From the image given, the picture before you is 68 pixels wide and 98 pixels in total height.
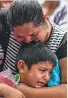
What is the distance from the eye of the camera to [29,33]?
3.63 feet

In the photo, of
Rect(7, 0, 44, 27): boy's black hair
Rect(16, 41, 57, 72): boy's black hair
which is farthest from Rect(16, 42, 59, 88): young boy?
Rect(7, 0, 44, 27): boy's black hair

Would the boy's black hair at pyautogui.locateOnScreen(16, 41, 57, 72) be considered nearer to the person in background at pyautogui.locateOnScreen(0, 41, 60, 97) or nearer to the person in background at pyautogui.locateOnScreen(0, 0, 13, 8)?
the person in background at pyautogui.locateOnScreen(0, 41, 60, 97)

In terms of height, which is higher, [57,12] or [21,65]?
[57,12]

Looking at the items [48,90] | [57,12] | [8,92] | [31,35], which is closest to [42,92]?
[48,90]

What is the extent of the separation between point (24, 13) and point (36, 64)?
23 centimetres

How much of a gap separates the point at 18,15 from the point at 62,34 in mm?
217

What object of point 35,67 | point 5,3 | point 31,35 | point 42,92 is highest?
point 5,3

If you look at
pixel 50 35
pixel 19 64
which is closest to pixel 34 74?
pixel 19 64

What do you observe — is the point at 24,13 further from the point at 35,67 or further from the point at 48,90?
the point at 48,90

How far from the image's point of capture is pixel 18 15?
3.58 ft

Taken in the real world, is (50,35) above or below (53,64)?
above

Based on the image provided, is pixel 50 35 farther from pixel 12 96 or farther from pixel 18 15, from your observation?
pixel 12 96

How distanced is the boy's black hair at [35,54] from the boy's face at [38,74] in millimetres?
18

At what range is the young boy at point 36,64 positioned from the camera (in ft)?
3.59
